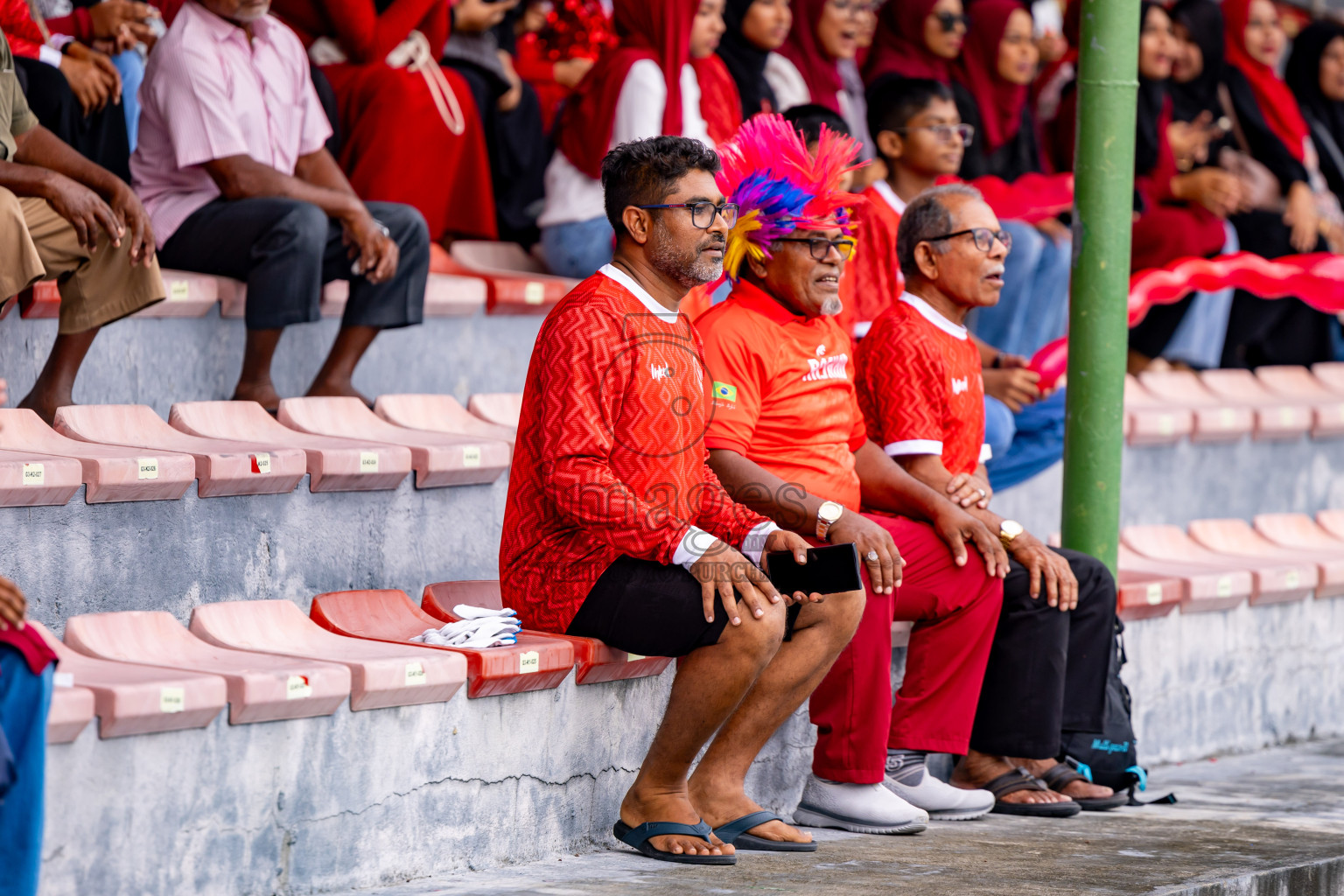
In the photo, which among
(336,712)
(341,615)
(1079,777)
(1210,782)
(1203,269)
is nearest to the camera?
(336,712)

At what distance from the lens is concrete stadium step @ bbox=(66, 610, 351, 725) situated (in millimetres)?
2959

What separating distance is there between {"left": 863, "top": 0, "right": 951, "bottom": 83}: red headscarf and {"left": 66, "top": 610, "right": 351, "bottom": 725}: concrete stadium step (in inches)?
160

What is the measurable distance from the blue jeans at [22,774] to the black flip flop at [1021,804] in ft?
7.07

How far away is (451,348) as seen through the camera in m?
5.12

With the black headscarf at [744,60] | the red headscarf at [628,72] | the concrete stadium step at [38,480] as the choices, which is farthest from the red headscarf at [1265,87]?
the concrete stadium step at [38,480]

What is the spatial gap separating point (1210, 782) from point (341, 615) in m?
2.25

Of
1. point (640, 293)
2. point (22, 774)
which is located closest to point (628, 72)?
point (640, 293)

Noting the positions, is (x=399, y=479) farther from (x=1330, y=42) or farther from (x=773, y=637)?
(x=1330, y=42)

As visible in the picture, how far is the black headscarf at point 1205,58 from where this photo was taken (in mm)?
7348

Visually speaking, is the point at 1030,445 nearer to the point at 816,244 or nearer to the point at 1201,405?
the point at 1201,405

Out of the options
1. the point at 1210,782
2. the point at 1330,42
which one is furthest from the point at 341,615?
the point at 1330,42

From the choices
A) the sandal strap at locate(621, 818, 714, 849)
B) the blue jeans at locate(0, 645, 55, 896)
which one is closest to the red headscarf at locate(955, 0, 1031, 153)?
the sandal strap at locate(621, 818, 714, 849)

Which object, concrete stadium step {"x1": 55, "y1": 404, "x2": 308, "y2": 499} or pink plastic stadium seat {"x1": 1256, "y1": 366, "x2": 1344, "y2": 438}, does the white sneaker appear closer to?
concrete stadium step {"x1": 55, "y1": 404, "x2": 308, "y2": 499}

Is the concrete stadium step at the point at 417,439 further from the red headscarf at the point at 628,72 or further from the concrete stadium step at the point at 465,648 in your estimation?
the red headscarf at the point at 628,72
